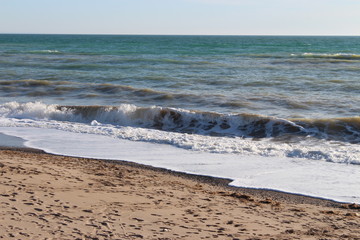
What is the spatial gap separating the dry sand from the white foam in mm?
450

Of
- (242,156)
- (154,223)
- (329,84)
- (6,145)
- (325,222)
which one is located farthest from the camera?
(329,84)

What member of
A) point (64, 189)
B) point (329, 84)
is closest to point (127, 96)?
point (329, 84)

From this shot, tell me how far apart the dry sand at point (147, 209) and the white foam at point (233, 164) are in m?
0.45

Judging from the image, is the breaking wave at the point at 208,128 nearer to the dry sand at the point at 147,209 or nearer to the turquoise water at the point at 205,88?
the turquoise water at the point at 205,88

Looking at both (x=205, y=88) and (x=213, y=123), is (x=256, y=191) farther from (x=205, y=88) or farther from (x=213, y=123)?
(x=205, y=88)

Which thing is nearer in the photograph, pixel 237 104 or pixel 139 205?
pixel 139 205

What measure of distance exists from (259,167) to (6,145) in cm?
550

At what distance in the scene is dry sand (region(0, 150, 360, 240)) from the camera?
196 inches

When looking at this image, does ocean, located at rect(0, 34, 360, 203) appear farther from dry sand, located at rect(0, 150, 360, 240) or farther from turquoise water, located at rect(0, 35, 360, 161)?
dry sand, located at rect(0, 150, 360, 240)

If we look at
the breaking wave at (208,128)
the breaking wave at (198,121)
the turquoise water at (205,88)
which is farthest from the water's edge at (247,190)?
the turquoise water at (205,88)

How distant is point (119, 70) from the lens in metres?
29.2

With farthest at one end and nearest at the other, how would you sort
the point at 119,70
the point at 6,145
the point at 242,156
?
the point at 119,70 → the point at 6,145 → the point at 242,156

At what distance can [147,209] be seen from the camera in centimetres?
574

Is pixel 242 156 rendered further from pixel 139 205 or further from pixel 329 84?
pixel 329 84
